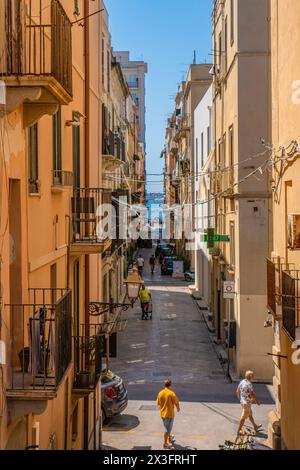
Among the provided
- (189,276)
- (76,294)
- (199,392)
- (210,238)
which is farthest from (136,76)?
(76,294)

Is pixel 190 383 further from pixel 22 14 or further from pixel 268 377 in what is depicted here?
pixel 22 14

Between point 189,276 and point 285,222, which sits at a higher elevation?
point 285,222

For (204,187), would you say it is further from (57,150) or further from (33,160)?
(33,160)

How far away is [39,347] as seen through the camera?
7.49 metres

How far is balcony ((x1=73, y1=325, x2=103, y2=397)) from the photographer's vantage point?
12.4 meters

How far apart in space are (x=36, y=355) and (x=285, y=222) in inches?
287

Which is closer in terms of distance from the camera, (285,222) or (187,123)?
(285,222)

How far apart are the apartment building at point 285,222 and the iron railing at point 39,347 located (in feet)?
11.4

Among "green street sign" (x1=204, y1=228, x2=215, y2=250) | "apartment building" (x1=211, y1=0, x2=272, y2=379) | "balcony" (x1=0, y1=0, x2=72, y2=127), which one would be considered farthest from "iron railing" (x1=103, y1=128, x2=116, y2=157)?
"balcony" (x1=0, y1=0, x2=72, y2=127)

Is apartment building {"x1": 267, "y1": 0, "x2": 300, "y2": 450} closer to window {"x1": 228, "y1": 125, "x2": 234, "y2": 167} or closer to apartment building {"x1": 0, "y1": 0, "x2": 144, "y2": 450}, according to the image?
apartment building {"x1": 0, "y1": 0, "x2": 144, "y2": 450}

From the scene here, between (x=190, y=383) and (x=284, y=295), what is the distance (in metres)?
11.3

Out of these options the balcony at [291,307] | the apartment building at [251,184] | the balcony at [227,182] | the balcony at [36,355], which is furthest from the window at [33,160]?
the balcony at [227,182]

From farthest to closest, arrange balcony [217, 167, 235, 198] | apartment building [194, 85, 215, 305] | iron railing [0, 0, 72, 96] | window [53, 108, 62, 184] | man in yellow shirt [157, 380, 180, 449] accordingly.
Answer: apartment building [194, 85, 215, 305] → balcony [217, 167, 235, 198] → man in yellow shirt [157, 380, 180, 449] → window [53, 108, 62, 184] → iron railing [0, 0, 72, 96]

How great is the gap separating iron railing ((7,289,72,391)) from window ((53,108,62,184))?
314cm
